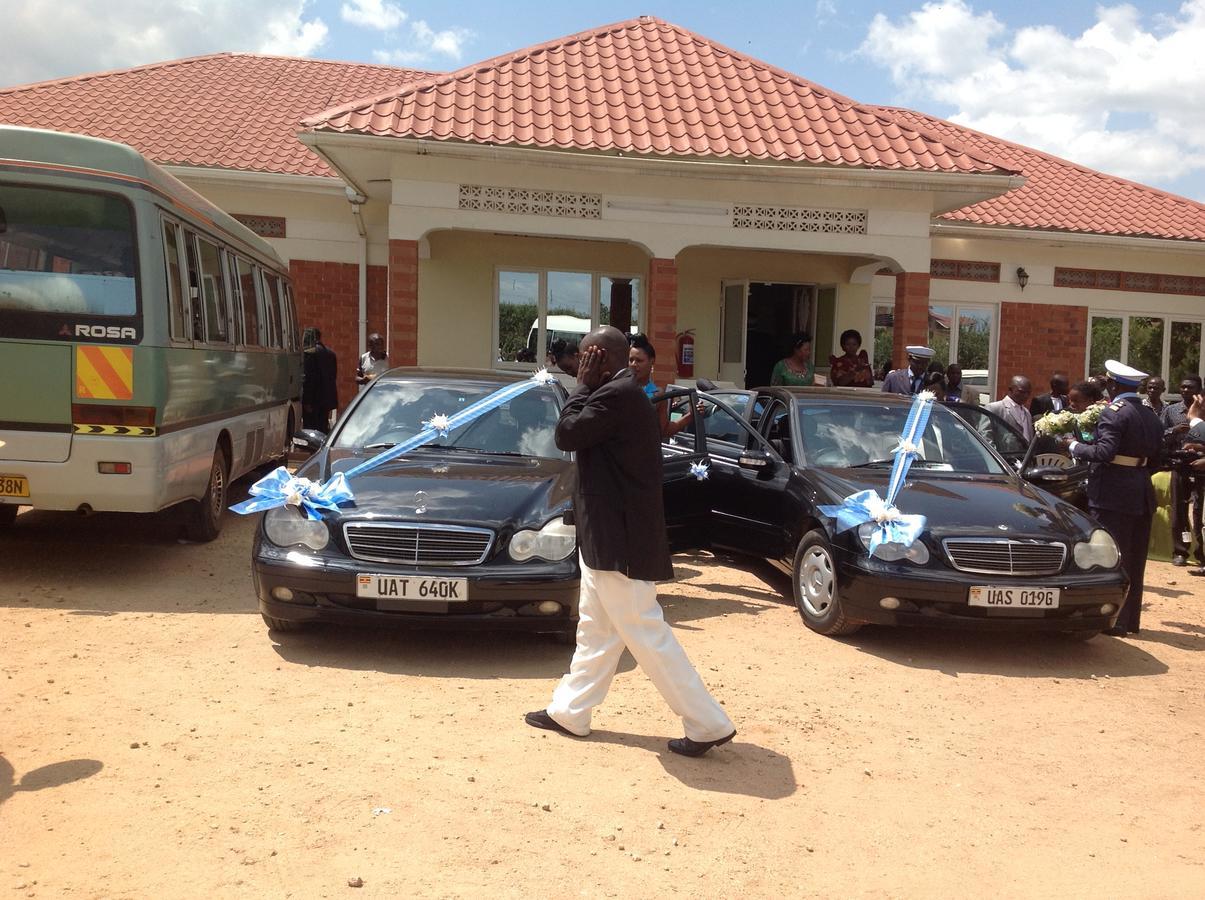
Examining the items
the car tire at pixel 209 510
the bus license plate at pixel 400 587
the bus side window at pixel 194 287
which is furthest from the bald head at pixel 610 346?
the car tire at pixel 209 510

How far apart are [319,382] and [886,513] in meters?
9.37

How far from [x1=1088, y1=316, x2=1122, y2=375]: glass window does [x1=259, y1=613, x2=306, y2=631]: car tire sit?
1526 cm

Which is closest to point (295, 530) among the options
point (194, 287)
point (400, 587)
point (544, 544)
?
point (400, 587)

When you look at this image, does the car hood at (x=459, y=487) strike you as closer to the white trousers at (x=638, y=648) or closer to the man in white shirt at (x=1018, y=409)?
the white trousers at (x=638, y=648)

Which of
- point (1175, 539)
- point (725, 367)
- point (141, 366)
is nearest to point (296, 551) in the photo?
point (141, 366)

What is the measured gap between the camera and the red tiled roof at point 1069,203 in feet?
55.9

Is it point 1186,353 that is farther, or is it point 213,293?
point 1186,353

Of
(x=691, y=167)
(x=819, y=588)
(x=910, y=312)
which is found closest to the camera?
(x=819, y=588)

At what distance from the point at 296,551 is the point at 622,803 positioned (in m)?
2.47

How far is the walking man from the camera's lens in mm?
4344

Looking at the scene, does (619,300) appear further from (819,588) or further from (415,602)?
(415,602)

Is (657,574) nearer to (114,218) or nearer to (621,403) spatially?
(621,403)

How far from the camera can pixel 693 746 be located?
4.51 m

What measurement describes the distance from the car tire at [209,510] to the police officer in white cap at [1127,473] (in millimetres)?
6481
